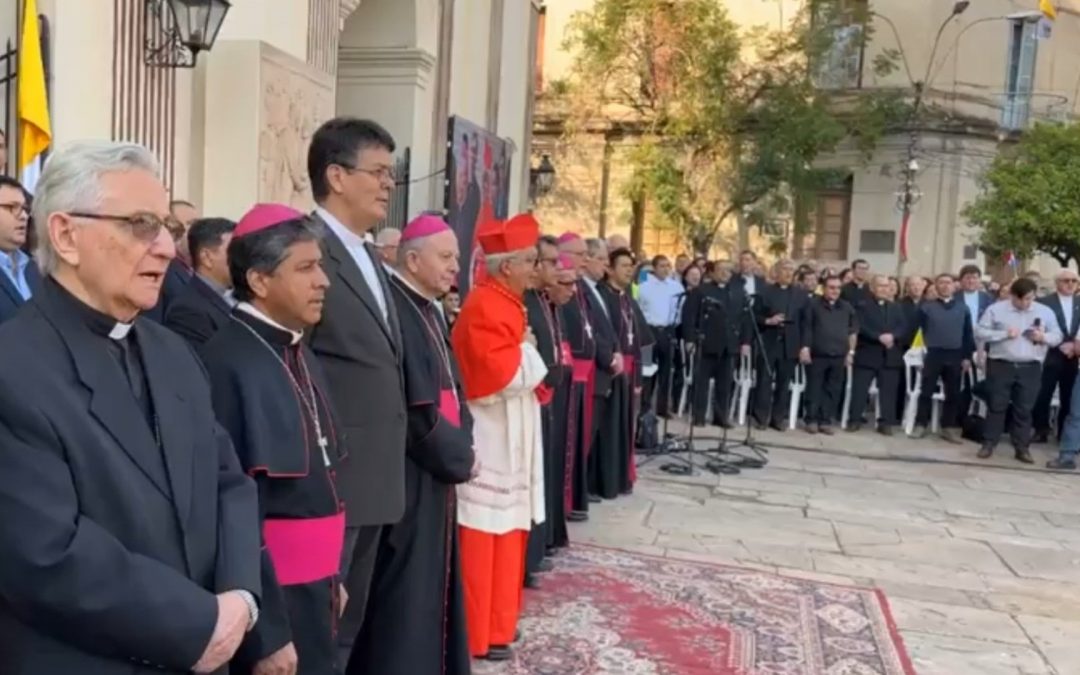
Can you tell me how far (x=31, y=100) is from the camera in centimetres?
492

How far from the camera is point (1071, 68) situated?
24.8m

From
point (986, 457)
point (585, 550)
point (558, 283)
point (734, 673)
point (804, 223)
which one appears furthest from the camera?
point (804, 223)

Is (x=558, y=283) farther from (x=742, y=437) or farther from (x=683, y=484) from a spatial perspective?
(x=742, y=437)

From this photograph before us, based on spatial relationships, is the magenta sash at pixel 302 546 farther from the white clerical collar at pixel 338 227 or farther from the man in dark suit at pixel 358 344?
the white clerical collar at pixel 338 227

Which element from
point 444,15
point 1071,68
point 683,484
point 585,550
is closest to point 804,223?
point 1071,68

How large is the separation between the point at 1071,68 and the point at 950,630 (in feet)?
78.0

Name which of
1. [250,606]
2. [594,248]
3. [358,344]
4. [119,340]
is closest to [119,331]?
[119,340]

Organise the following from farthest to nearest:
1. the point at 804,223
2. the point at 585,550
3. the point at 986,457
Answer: the point at 804,223
the point at 986,457
the point at 585,550

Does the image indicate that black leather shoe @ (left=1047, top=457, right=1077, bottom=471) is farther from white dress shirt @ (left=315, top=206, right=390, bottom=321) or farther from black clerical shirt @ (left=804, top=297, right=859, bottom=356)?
white dress shirt @ (left=315, top=206, right=390, bottom=321)

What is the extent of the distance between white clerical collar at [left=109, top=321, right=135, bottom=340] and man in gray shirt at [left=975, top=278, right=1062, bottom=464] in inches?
362

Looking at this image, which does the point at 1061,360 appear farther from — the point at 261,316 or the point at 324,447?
the point at 261,316

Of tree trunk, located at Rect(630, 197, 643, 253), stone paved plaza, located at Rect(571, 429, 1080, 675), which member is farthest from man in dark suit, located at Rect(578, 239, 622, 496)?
tree trunk, located at Rect(630, 197, 643, 253)

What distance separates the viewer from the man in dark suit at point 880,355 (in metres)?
11.0

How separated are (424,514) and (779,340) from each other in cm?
803
